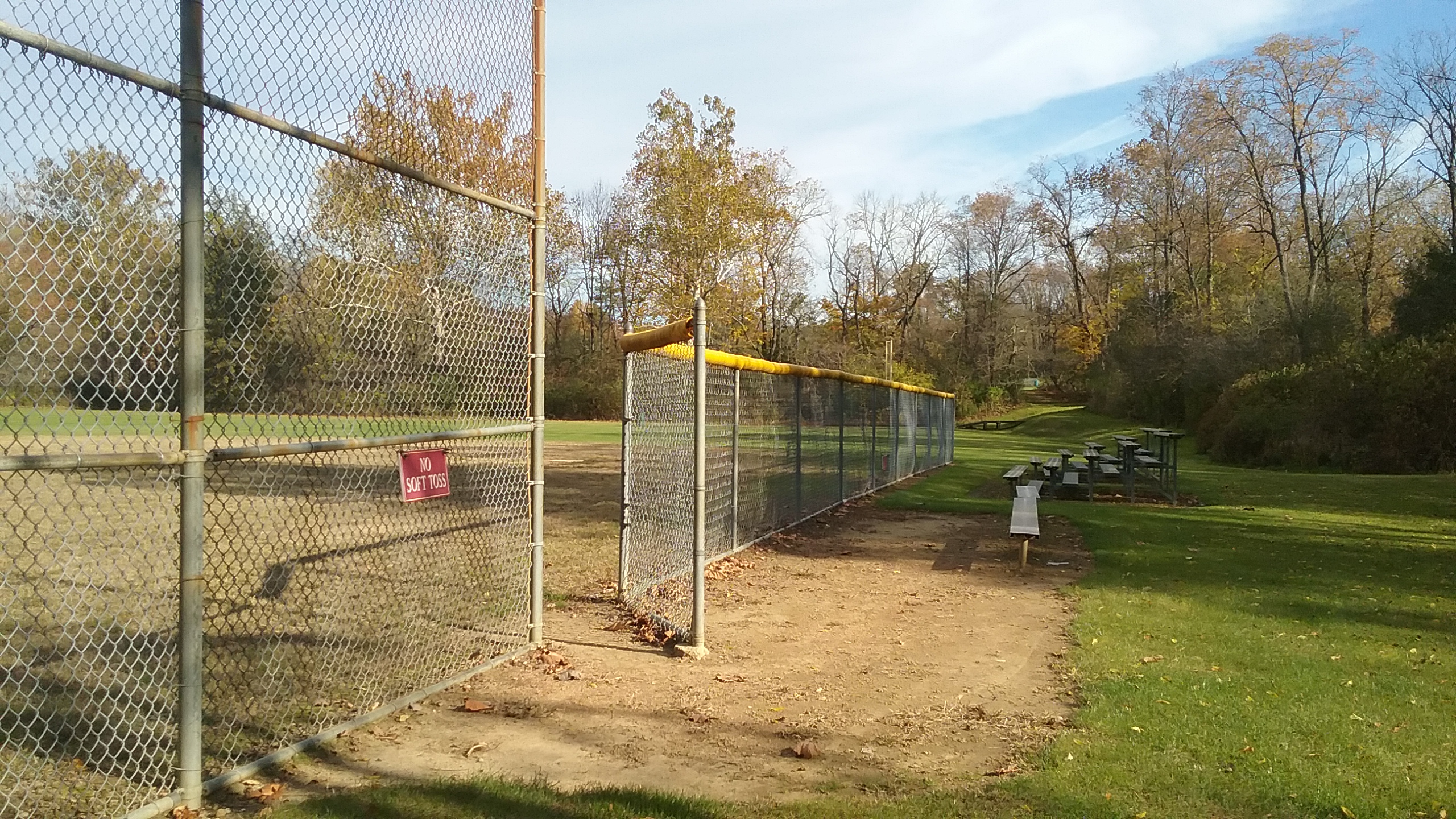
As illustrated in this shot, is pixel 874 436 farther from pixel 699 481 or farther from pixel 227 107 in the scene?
pixel 227 107

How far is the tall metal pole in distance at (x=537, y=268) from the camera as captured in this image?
568 cm

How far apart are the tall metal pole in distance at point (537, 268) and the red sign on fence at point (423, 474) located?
81 cm

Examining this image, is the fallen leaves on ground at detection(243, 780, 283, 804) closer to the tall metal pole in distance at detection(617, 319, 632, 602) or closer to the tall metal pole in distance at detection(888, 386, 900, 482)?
the tall metal pole in distance at detection(617, 319, 632, 602)

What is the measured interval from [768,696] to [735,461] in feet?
13.5

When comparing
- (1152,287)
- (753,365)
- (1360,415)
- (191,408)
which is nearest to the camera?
(191,408)

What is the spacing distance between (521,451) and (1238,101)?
155 ft

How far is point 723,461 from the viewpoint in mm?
9055

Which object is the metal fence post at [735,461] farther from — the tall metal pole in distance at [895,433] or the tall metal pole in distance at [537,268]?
the tall metal pole in distance at [895,433]

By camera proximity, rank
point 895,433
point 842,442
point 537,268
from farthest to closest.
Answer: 1. point 895,433
2. point 842,442
3. point 537,268

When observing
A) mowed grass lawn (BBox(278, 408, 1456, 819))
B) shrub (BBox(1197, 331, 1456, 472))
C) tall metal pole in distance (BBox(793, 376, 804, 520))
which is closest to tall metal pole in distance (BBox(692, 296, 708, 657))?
mowed grass lawn (BBox(278, 408, 1456, 819))

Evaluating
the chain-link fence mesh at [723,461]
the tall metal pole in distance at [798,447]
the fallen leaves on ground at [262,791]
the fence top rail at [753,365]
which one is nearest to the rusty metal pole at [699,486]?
the chain-link fence mesh at [723,461]

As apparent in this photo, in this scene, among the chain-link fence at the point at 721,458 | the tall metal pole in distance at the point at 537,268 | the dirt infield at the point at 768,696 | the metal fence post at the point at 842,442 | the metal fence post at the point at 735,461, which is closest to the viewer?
the dirt infield at the point at 768,696

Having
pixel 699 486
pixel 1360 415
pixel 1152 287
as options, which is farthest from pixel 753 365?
pixel 1152 287

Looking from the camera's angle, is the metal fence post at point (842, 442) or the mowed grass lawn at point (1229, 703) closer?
the mowed grass lawn at point (1229, 703)
